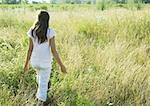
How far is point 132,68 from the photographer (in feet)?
19.0

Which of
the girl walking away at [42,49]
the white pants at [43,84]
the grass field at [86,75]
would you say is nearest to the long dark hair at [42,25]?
the girl walking away at [42,49]

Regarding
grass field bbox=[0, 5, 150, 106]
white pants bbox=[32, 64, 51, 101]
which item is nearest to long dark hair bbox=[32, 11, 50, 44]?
white pants bbox=[32, 64, 51, 101]

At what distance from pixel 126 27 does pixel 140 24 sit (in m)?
0.48

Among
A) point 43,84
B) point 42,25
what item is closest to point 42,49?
point 42,25

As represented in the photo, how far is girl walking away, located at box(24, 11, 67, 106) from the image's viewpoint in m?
4.72

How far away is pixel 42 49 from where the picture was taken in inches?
189

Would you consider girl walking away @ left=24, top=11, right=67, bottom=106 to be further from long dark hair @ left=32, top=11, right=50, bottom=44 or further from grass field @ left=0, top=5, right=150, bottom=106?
grass field @ left=0, top=5, right=150, bottom=106

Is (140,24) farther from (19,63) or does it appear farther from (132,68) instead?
(19,63)

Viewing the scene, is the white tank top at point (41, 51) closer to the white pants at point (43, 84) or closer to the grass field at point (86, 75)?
the white pants at point (43, 84)

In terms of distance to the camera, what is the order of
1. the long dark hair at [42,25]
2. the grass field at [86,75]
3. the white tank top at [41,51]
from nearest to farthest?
the long dark hair at [42,25], the white tank top at [41,51], the grass field at [86,75]

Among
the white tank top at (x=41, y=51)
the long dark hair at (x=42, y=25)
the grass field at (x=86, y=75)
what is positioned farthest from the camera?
the grass field at (x=86, y=75)

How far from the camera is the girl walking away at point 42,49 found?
472 centimetres

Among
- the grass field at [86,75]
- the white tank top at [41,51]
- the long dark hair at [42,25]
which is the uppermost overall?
the long dark hair at [42,25]

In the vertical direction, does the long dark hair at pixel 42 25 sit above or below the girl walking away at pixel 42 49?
above
